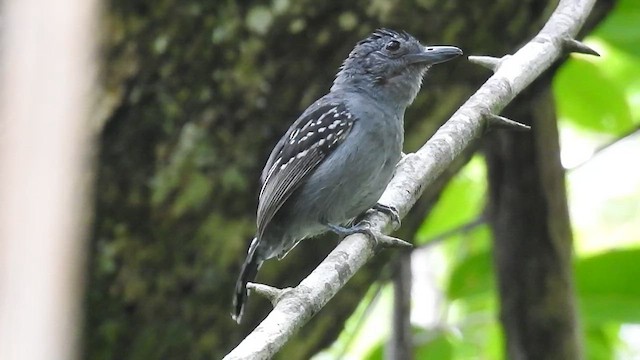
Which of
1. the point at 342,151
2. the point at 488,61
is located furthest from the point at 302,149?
the point at 488,61

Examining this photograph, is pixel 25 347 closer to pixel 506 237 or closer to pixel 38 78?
pixel 38 78

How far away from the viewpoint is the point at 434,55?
12.3 feet

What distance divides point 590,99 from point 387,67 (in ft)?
4.14

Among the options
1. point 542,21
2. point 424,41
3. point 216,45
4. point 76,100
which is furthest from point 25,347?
point 542,21

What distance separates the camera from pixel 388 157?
367 cm

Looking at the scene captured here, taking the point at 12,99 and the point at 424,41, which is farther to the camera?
the point at 424,41

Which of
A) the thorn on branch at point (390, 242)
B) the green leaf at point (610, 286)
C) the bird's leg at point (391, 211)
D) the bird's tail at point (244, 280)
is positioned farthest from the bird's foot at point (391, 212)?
the green leaf at point (610, 286)

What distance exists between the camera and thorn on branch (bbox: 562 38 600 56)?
2793 mm

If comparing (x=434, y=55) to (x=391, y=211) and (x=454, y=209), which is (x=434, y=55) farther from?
(x=454, y=209)

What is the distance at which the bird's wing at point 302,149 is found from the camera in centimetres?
370

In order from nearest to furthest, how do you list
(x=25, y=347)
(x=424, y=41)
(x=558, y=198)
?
1. (x=25, y=347)
2. (x=424, y=41)
3. (x=558, y=198)

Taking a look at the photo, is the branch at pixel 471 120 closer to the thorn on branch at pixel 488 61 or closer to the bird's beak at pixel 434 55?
the thorn on branch at pixel 488 61

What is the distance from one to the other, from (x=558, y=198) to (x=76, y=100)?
170 inches

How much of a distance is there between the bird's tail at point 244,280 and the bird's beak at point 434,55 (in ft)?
3.47
